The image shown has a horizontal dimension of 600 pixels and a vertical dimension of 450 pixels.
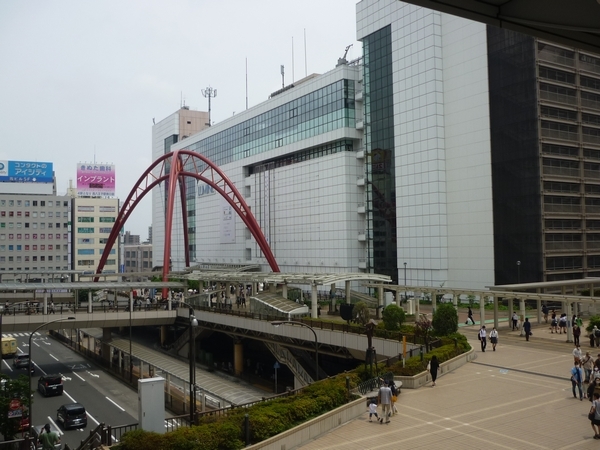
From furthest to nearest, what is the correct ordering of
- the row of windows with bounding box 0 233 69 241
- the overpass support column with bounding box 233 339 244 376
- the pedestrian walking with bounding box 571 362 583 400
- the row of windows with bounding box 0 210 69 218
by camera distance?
the row of windows with bounding box 0 210 69 218
the row of windows with bounding box 0 233 69 241
the overpass support column with bounding box 233 339 244 376
the pedestrian walking with bounding box 571 362 583 400

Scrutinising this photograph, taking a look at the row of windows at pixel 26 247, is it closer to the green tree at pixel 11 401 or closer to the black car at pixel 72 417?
the black car at pixel 72 417

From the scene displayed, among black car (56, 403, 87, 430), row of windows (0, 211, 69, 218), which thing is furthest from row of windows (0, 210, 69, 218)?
black car (56, 403, 87, 430)

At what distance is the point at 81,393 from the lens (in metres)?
45.7

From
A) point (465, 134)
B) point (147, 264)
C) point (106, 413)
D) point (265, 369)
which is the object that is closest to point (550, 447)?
point (106, 413)

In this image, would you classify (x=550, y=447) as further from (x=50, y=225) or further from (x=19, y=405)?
(x=50, y=225)

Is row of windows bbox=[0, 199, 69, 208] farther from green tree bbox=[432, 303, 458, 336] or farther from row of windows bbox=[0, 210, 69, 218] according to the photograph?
green tree bbox=[432, 303, 458, 336]

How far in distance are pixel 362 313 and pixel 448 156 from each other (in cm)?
3191

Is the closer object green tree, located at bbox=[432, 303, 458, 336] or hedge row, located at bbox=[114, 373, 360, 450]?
hedge row, located at bbox=[114, 373, 360, 450]

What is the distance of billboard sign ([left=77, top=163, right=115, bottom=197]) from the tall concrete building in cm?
6842

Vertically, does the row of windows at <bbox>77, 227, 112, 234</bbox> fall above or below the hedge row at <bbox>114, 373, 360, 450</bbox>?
above

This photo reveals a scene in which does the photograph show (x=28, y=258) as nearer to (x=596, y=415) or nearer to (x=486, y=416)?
(x=486, y=416)

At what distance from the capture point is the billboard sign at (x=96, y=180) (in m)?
136

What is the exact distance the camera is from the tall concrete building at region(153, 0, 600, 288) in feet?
198

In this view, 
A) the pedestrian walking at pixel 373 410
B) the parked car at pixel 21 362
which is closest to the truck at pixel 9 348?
the parked car at pixel 21 362
